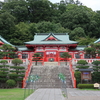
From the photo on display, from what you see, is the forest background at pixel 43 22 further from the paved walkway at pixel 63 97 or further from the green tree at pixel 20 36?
the paved walkway at pixel 63 97

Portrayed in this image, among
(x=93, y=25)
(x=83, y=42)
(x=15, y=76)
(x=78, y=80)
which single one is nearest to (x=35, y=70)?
(x=15, y=76)

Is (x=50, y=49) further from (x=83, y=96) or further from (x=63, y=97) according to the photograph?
(x=63, y=97)

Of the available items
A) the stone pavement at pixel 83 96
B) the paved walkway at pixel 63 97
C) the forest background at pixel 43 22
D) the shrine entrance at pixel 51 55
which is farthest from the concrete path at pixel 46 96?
the forest background at pixel 43 22

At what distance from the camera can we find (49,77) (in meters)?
24.5

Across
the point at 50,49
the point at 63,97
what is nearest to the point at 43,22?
the point at 50,49

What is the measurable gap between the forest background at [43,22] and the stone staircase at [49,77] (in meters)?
23.2

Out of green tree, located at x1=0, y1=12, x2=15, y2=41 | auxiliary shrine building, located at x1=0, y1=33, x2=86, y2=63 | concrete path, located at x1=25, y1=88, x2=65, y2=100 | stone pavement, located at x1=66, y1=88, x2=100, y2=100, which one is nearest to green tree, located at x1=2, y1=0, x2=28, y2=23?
green tree, located at x1=0, y1=12, x2=15, y2=41

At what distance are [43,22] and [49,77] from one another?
40.4 m

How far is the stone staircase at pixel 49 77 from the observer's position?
22405mm

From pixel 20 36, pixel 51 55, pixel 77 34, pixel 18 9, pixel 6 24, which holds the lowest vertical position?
pixel 51 55

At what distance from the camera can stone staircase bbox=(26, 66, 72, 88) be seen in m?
22.4

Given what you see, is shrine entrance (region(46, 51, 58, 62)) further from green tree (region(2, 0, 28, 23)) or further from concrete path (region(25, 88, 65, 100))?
green tree (region(2, 0, 28, 23))

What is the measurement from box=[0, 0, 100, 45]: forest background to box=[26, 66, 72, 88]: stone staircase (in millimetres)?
23161

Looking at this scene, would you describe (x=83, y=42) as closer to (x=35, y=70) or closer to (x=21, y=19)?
(x=35, y=70)
